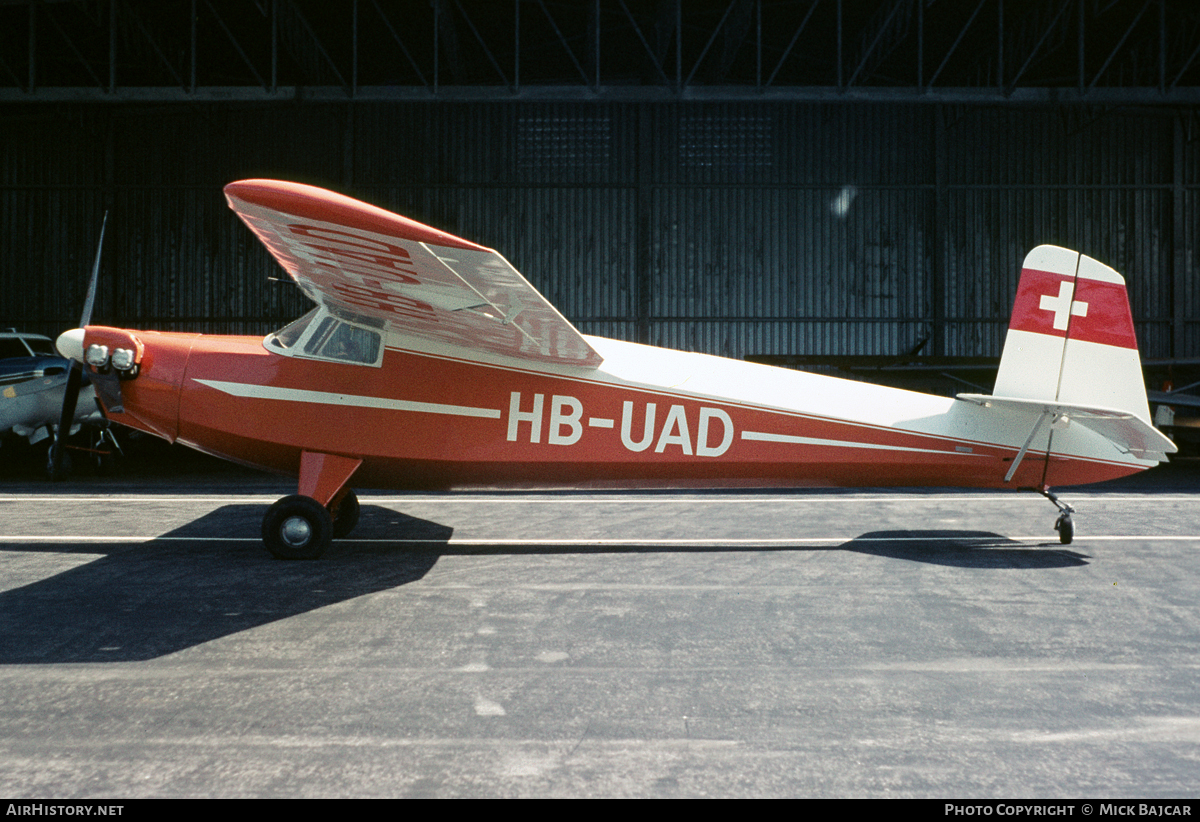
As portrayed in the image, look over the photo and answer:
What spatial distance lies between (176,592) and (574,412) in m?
2.97

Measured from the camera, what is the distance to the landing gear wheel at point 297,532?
608 centimetres

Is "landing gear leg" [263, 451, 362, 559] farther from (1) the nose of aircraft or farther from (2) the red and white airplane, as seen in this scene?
(1) the nose of aircraft

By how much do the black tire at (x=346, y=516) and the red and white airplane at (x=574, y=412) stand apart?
27.5 inches

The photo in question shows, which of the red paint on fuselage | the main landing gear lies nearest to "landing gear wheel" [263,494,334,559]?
the main landing gear

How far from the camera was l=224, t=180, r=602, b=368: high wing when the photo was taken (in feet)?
14.2

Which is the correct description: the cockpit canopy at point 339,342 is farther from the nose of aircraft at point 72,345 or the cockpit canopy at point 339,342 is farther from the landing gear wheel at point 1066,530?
the landing gear wheel at point 1066,530

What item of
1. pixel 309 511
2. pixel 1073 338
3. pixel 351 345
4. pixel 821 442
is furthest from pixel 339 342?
pixel 1073 338

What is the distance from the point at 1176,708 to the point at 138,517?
846 centimetres

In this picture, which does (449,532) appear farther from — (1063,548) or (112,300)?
(112,300)

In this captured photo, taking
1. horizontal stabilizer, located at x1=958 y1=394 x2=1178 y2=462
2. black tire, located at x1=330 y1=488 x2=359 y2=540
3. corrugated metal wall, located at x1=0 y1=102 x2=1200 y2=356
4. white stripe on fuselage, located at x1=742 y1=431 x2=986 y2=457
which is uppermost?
corrugated metal wall, located at x1=0 y1=102 x2=1200 y2=356

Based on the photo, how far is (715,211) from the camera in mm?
20156

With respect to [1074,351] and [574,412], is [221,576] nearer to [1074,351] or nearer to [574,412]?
[574,412]

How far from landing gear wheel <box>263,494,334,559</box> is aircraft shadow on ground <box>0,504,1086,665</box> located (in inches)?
4.1

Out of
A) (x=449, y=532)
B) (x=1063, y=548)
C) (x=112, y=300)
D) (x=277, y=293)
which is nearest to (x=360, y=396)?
(x=449, y=532)
